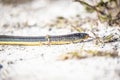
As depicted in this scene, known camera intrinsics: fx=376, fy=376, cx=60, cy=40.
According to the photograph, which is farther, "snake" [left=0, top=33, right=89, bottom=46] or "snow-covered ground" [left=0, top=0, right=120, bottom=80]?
"snake" [left=0, top=33, right=89, bottom=46]

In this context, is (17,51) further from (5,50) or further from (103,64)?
(103,64)

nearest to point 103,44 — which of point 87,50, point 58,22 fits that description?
point 87,50

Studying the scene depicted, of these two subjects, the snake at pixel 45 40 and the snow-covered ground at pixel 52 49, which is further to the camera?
the snake at pixel 45 40

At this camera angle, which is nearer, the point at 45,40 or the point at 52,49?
the point at 52,49
